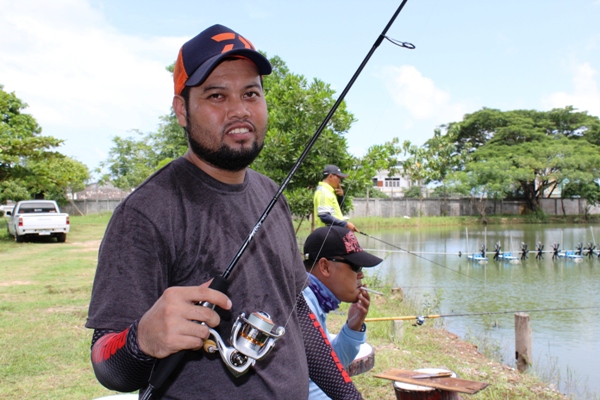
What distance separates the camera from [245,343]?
4.43 ft

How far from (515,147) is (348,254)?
41.6 m

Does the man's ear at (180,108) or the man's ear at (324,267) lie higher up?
the man's ear at (180,108)

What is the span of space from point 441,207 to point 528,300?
28.9 metres

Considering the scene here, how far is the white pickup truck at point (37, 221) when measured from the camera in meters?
18.2

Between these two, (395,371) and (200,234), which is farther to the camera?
(395,371)

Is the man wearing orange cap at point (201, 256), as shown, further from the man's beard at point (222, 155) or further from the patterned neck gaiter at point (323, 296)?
the patterned neck gaiter at point (323, 296)

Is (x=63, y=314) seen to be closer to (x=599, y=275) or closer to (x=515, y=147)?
(x=599, y=275)

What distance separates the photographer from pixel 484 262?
18219 mm

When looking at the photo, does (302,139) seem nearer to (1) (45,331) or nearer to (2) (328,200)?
(2) (328,200)

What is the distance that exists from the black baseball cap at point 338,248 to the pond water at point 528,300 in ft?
12.7

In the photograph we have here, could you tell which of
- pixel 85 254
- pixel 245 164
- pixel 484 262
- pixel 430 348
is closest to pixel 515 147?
pixel 484 262

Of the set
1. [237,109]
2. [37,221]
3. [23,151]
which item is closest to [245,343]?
[237,109]

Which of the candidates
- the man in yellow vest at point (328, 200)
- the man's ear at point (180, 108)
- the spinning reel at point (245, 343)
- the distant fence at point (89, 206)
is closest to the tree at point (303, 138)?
the man in yellow vest at point (328, 200)

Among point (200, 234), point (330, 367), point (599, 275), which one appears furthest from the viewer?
point (599, 275)
